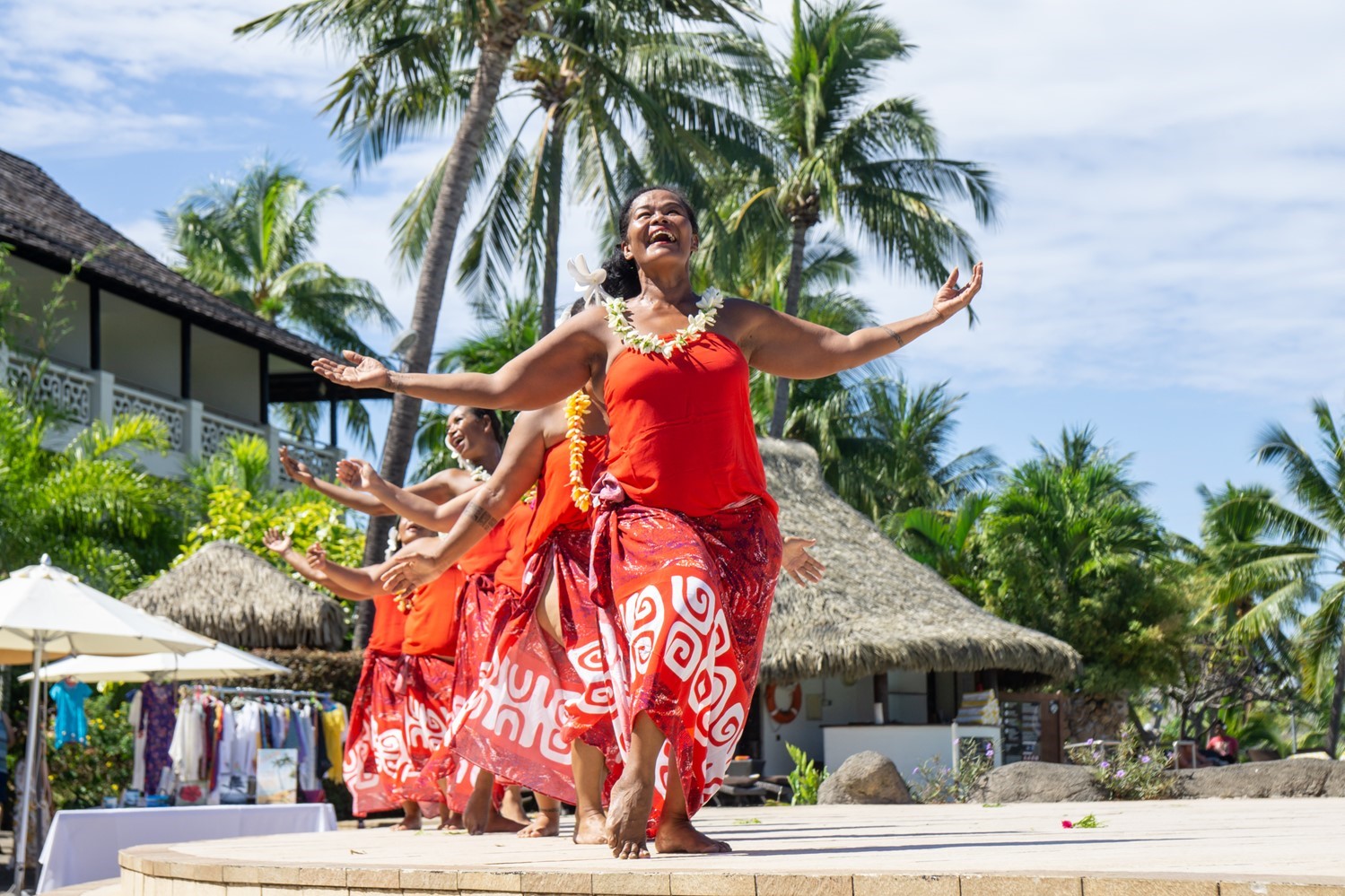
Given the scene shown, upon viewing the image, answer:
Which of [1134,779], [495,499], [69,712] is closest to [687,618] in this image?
[495,499]

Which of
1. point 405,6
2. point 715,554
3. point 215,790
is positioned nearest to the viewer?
point 715,554

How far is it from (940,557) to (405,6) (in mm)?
16992

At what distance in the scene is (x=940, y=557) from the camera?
3106 centimetres

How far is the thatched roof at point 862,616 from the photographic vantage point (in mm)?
18578

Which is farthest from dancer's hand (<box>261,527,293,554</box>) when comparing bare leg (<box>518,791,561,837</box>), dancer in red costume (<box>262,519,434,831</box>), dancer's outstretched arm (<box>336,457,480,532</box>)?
bare leg (<box>518,791,561,837</box>)

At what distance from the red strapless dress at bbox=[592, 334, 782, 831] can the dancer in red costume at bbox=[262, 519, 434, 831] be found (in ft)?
11.6

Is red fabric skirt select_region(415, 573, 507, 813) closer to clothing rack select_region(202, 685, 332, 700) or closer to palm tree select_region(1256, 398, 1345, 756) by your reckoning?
clothing rack select_region(202, 685, 332, 700)

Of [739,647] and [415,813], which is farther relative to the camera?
[415,813]

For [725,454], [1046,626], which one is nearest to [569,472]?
[725,454]

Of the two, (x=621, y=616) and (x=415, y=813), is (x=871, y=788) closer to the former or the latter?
(x=415, y=813)

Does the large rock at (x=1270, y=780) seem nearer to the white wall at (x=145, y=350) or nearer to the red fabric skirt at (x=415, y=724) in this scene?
the red fabric skirt at (x=415, y=724)

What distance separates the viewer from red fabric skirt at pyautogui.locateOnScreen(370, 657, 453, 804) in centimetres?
734

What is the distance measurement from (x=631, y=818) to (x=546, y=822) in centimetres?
203

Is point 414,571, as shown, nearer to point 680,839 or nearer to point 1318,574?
point 680,839
